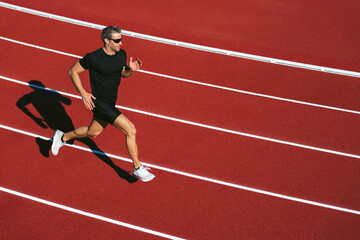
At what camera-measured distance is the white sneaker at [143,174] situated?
14.8 ft

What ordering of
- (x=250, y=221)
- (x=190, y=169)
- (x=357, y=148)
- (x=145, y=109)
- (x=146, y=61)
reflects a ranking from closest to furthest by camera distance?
(x=250, y=221), (x=190, y=169), (x=357, y=148), (x=145, y=109), (x=146, y=61)

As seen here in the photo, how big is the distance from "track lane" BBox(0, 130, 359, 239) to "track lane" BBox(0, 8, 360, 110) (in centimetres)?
278

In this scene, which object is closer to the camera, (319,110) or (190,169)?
(190,169)

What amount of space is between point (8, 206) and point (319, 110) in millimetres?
5425

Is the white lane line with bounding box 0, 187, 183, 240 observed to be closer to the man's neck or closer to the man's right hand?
the man's right hand

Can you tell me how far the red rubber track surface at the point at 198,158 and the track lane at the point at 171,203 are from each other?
0.01 metres

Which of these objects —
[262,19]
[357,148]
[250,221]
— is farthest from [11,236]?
[262,19]

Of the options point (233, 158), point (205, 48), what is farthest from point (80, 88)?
point (205, 48)

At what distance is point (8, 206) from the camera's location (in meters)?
4.33

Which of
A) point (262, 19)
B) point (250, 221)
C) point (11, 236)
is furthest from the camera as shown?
point (262, 19)

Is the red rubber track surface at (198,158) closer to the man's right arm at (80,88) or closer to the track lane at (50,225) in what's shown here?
the track lane at (50,225)

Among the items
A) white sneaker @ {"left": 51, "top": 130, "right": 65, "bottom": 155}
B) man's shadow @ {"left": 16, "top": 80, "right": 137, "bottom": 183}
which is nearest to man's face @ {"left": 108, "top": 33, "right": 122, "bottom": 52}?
white sneaker @ {"left": 51, "top": 130, "right": 65, "bottom": 155}

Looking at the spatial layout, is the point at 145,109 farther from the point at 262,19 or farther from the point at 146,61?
the point at 262,19

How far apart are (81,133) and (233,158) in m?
2.33
